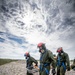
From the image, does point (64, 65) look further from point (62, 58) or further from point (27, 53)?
point (27, 53)

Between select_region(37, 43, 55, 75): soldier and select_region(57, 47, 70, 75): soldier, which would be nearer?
select_region(37, 43, 55, 75): soldier

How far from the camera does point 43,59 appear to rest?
7.69 metres

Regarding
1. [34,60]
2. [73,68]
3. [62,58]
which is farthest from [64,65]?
[73,68]

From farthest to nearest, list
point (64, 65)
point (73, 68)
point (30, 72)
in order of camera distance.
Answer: point (73, 68) < point (30, 72) < point (64, 65)

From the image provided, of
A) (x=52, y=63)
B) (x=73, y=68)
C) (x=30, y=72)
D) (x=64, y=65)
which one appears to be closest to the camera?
(x=52, y=63)

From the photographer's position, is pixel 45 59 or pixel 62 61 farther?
pixel 62 61

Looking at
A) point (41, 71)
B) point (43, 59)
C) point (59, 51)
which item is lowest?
point (41, 71)

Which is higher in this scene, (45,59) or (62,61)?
(62,61)

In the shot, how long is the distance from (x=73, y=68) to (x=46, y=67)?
17115mm

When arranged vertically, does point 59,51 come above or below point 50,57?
above

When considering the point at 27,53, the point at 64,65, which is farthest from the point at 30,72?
the point at 64,65

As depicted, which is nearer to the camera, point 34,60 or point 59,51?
point 59,51

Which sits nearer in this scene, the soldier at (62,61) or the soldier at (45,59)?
the soldier at (45,59)

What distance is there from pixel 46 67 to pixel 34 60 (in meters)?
3.82
